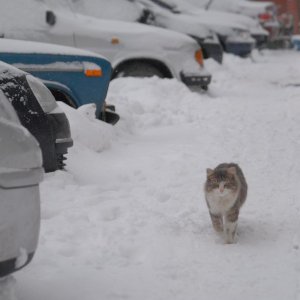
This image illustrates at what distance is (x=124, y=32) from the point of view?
9.59 metres

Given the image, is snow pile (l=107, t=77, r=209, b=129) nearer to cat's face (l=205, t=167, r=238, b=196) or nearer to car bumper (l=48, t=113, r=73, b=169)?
car bumper (l=48, t=113, r=73, b=169)

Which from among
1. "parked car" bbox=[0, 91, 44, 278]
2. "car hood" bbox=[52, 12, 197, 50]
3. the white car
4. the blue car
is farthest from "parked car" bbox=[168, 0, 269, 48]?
"parked car" bbox=[0, 91, 44, 278]

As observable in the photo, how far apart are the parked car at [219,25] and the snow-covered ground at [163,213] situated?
160 inches

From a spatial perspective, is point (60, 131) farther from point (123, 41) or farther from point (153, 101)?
point (123, 41)

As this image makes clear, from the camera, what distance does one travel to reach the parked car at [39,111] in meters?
3.91

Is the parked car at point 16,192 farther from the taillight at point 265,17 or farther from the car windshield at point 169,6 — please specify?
the taillight at point 265,17

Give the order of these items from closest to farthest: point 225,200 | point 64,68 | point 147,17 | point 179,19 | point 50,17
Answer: point 225,200, point 64,68, point 50,17, point 147,17, point 179,19

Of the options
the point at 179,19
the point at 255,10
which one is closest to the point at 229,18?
the point at 179,19

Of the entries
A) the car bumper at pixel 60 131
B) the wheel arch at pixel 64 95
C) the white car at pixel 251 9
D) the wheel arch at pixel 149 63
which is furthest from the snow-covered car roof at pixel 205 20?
the car bumper at pixel 60 131

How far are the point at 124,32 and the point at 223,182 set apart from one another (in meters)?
→ 5.67

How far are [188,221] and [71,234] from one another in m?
1.07

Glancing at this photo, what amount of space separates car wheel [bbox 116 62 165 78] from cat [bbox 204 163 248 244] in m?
5.52

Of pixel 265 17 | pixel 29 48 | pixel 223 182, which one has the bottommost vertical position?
pixel 265 17

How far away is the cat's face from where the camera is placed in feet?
14.6
